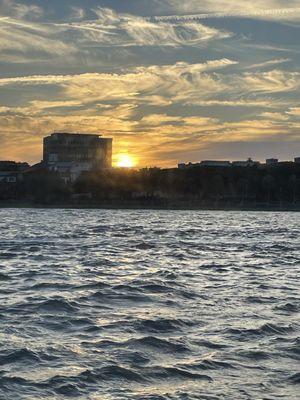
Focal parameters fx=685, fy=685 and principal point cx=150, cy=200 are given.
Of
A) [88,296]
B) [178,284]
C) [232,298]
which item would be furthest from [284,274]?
[88,296]

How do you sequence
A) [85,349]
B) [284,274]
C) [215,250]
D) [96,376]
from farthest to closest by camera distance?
[215,250] < [284,274] < [85,349] < [96,376]

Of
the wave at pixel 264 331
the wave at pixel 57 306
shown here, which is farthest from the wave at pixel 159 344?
the wave at pixel 57 306

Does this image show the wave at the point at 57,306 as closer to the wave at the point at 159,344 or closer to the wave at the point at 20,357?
the wave at the point at 159,344

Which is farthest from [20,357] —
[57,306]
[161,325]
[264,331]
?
[57,306]

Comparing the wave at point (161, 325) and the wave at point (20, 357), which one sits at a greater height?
the wave at point (20, 357)

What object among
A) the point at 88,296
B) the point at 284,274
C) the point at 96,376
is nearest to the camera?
the point at 96,376

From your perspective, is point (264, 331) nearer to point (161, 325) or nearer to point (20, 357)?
point (161, 325)

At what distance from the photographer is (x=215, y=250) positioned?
1945 inches

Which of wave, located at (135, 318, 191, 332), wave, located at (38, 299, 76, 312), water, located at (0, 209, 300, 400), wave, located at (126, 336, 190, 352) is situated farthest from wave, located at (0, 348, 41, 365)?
Result: wave, located at (38, 299, 76, 312)

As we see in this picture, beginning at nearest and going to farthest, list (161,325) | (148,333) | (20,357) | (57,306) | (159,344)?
(20,357), (159,344), (148,333), (161,325), (57,306)

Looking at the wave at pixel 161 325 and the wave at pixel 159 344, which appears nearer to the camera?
the wave at pixel 159 344

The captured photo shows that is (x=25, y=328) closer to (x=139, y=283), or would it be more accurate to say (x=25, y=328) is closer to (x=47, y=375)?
(x=47, y=375)

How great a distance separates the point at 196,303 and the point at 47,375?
9497mm

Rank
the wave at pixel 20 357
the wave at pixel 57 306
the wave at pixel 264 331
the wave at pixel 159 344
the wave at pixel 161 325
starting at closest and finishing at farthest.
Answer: the wave at pixel 20 357, the wave at pixel 159 344, the wave at pixel 264 331, the wave at pixel 161 325, the wave at pixel 57 306
